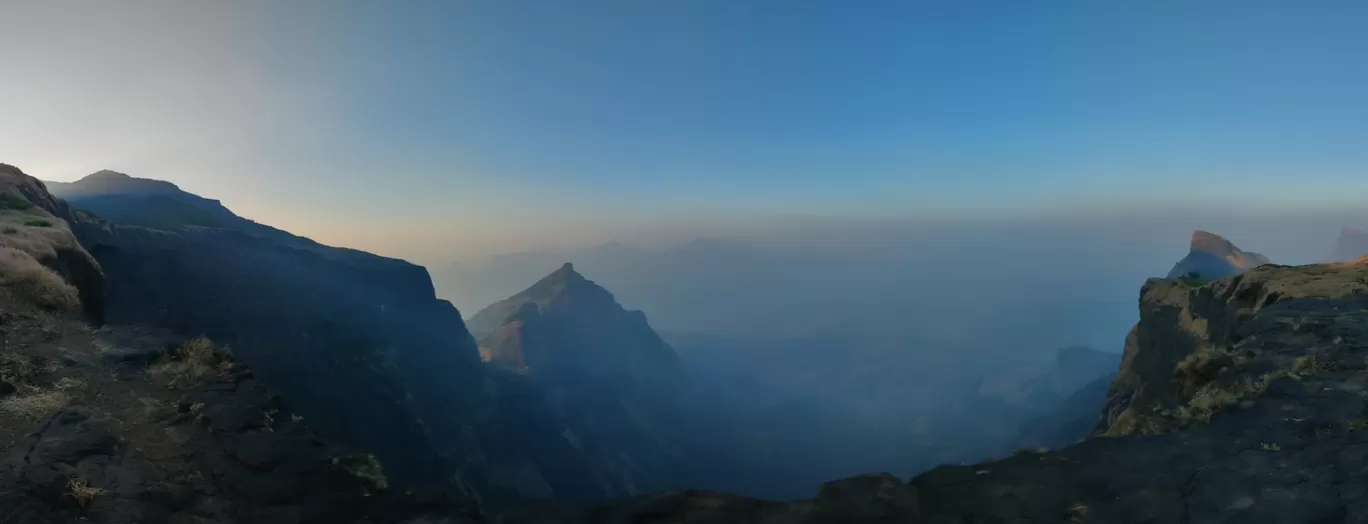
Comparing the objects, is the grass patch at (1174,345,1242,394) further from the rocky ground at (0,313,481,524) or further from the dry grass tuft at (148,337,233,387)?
the dry grass tuft at (148,337,233,387)

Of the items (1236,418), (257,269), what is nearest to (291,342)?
(257,269)

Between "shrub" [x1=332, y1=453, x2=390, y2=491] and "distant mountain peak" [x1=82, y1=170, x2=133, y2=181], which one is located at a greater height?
"distant mountain peak" [x1=82, y1=170, x2=133, y2=181]

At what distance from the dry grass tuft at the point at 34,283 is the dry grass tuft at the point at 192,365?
17.8 ft

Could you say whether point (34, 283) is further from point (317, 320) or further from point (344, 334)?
point (344, 334)

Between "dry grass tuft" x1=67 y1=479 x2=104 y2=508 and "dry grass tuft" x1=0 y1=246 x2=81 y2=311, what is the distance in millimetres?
10627

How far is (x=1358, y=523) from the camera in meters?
7.00

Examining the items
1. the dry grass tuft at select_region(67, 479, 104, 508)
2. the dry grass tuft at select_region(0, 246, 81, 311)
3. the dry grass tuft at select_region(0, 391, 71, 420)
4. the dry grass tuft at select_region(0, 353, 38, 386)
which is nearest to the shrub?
the dry grass tuft at select_region(67, 479, 104, 508)

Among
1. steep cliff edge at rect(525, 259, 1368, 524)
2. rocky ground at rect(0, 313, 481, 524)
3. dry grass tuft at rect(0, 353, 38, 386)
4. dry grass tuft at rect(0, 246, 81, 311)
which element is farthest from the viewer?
dry grass tuft at rect(0, 246, 81, 311)

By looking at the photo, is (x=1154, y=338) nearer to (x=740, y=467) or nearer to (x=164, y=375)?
(x=164, y=375)

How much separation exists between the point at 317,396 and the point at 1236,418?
95084mm

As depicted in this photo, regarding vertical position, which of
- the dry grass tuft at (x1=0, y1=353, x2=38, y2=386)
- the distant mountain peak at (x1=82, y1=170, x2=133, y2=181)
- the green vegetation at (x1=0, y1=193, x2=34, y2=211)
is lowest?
the dry grass tuft at (x1=0, y1=353, x2=38, y2=386)

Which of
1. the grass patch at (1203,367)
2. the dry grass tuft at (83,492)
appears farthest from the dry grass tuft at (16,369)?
the grass patch at (1203,367)

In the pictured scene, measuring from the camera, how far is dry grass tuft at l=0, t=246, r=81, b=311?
14703 millimetres

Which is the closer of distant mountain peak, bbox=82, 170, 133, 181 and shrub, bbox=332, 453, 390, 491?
shrub, bbox=332, 453, 390, 491
